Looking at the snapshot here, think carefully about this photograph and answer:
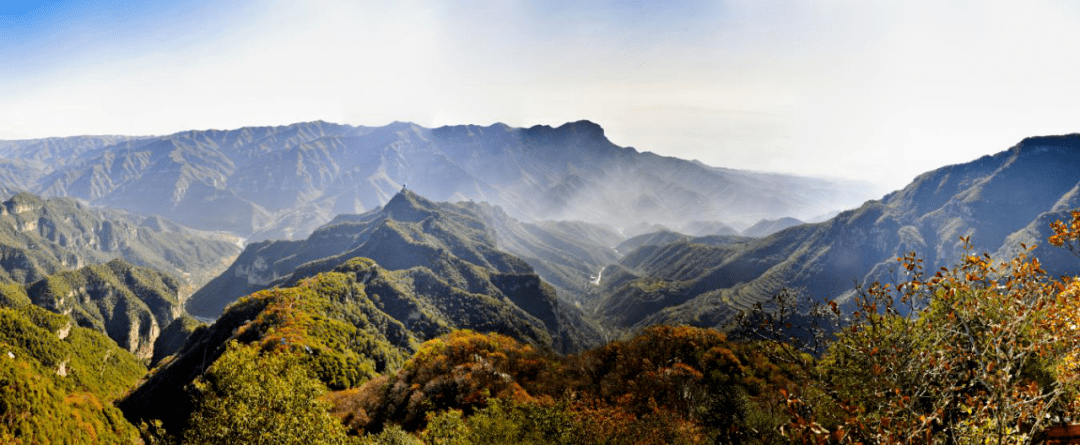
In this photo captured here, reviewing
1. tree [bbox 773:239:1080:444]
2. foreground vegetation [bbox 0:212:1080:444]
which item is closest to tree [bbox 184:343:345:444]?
foreground vegetation [bbox 0:212:1080:444]

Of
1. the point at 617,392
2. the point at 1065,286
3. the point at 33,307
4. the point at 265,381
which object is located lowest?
the point at 33,307

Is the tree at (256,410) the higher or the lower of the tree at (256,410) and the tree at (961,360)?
Answer: the lower

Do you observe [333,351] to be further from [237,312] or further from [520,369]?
[520,369]

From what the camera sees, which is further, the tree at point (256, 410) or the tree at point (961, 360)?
the tree at point (256, 410)

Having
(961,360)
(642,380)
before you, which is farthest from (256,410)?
(642,380)

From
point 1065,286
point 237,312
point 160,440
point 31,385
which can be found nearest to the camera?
point 1065,286

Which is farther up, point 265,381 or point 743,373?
point 265,381

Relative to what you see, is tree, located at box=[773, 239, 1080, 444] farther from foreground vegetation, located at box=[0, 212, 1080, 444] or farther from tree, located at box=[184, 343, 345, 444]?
tree, located at box=[184, 343, 345, 444]

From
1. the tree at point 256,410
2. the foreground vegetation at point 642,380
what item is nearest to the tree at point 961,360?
the foreground vegetation at point 642,380

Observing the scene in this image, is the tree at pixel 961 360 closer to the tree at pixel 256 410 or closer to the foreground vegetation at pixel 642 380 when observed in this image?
the foreground vegetation at pixel 642 380

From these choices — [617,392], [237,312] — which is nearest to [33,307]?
[237,312]

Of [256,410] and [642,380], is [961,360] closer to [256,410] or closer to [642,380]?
[256,410]
